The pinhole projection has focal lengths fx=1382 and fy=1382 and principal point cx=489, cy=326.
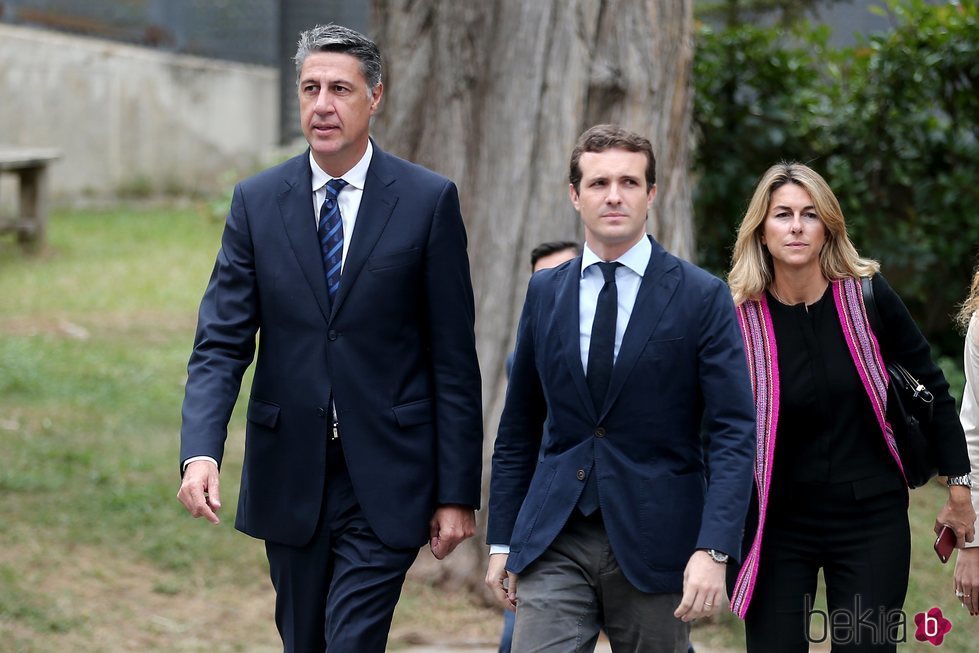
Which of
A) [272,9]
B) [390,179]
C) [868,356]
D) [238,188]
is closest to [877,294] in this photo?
[868,356]

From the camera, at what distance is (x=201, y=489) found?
3.63 meters

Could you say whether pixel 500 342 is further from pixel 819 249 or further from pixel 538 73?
pixel 819 249

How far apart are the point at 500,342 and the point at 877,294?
289 cm

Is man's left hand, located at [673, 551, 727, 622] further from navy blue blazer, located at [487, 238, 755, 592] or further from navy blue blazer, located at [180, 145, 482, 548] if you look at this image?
navy blue blazer, located at [180, 145, 482, 548]

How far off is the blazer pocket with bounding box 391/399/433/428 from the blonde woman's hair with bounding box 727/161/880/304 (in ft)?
3.22

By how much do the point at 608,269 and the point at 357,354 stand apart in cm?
75

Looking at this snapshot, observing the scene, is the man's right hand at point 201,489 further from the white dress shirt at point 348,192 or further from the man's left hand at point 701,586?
the man's left hand at point 701,586

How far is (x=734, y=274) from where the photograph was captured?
4.21m

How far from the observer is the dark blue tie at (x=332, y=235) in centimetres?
395

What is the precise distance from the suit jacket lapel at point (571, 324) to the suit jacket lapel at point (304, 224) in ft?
2.19

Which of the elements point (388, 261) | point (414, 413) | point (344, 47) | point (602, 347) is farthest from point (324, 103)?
point (602, 347)

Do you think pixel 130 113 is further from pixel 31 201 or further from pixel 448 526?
pixel 448 526

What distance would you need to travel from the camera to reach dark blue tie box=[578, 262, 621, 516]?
12.0ft

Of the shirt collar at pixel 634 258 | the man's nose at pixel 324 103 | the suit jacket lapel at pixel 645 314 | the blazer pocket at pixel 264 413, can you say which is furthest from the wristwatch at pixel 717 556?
the man's nose at pixel 324 103
